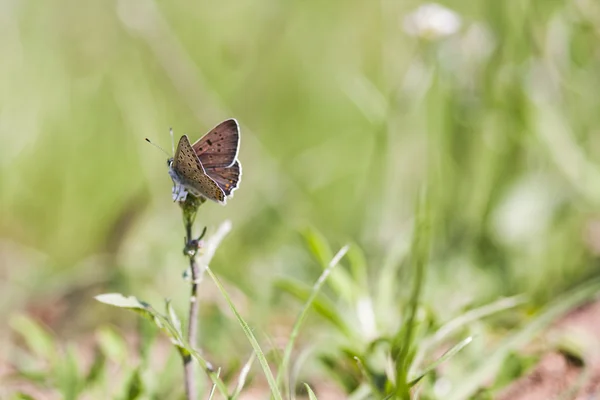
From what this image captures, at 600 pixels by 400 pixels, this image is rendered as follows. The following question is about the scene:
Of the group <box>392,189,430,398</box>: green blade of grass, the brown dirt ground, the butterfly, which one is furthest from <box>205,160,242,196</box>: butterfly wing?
the brown dirt ground

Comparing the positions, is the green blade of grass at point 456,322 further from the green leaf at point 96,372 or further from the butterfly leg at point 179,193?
the green leaf at point 96,372

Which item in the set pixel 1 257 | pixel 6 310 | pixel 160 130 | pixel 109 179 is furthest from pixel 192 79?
pixel 6 310

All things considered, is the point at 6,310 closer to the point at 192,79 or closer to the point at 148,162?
the point at 148,162

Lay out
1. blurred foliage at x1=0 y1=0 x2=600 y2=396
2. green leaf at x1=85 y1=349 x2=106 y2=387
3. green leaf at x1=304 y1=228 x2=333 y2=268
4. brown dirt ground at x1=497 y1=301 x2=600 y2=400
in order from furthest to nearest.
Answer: blurred foliage at x1=0 y1=0 x2=600 y2=396, green leaf at x1=304 y1=228 x2=333 y2=268, green leaf at x1=85 y1=349 x2=106 y2=387, brown dirt ground at x1=497 y1=301 x2=600 y2=400

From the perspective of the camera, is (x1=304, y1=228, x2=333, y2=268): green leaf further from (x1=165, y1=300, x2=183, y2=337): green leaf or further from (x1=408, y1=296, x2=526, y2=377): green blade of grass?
(x1=165, y1=300, x2=183, y2=337): green leaf

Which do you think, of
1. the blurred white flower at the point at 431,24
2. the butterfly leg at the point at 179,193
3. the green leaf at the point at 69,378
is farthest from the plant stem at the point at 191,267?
the blurred white flower at the point at 431,24

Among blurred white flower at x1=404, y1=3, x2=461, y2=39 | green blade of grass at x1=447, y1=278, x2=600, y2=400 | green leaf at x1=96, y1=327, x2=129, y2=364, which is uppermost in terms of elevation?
blurred white flower at x1=404, y1=3, x2=461, y2=39
